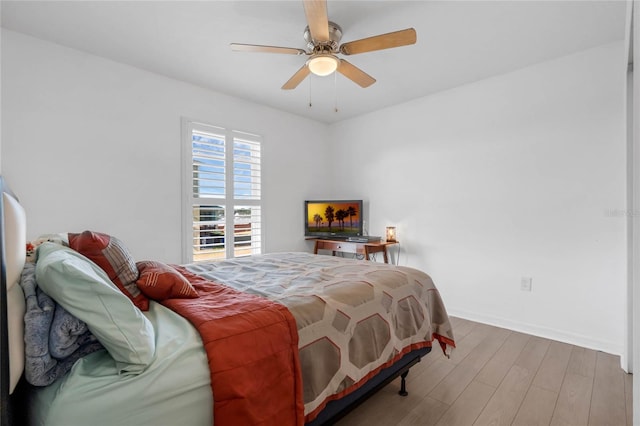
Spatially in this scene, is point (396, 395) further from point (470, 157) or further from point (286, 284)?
point (470, 157)

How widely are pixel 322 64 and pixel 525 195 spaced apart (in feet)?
7.63

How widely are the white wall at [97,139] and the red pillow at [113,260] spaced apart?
1650 millimetres

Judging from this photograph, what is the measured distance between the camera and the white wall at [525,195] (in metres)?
Result: 2.54

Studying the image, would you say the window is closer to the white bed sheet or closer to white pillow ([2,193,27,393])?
white pillow ([2,193,27,393])

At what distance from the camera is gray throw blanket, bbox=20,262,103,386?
32.6 inches

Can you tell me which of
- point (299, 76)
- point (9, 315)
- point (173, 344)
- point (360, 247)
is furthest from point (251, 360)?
point (360, 247)

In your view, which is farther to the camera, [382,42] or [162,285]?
[382,42]

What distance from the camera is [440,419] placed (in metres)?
1.68

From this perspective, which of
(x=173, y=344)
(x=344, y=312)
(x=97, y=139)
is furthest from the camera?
(x=97, y=139)

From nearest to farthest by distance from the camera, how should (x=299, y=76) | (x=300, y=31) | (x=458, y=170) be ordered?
(x=300, y=31), (x=299, y=76), (x=458, y=170)

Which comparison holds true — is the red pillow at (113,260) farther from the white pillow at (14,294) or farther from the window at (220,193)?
the window at (220,193)

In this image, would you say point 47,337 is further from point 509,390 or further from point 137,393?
point 509,390

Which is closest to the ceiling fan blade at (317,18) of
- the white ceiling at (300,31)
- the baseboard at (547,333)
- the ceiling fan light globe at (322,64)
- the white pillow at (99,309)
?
the ceiling fan light globe at (322,64)

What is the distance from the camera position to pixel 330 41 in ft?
7.03
